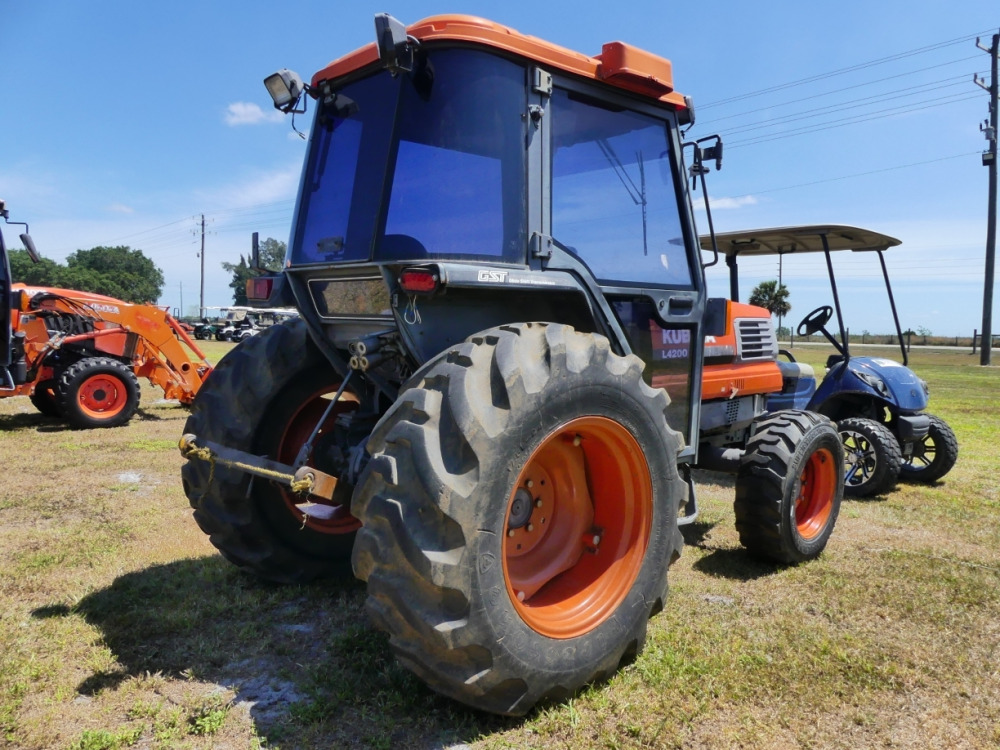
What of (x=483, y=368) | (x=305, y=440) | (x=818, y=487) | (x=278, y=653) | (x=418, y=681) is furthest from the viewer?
(x=818, y=487)

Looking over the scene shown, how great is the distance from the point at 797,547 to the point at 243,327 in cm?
4234

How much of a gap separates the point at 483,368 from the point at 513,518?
79cm

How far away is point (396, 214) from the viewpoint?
291cm

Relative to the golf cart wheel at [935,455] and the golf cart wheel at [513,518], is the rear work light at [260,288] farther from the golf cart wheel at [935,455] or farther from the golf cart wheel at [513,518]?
the golf cart wheel at [935,455]

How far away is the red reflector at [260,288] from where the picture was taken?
3.48 metres

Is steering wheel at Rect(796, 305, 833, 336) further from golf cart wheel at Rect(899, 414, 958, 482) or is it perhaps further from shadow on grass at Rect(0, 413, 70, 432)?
shadow on grass at Rect(0, 413, 70, 432)

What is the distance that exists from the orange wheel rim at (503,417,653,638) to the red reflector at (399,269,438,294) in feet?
2.54

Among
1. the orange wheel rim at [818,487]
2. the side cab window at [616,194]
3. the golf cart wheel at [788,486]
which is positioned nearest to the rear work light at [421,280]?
the side cab window at [616,194]

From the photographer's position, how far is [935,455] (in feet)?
22.6

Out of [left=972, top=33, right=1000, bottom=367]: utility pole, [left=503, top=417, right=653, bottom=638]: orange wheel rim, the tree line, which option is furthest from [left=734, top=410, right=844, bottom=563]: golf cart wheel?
the tree line

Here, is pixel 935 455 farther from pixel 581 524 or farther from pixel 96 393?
pixel 96 393

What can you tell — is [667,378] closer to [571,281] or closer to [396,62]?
[571,281]

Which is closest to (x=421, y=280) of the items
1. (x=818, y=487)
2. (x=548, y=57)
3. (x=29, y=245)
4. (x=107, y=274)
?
(x=548, y=57)

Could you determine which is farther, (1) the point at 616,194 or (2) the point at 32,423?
(2) the point at 32,423
